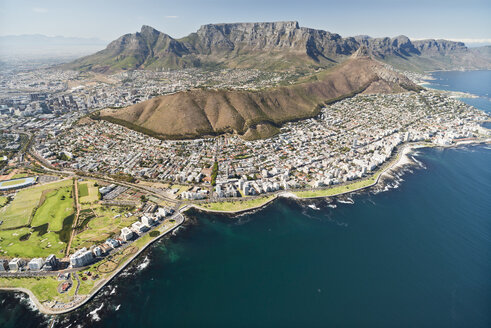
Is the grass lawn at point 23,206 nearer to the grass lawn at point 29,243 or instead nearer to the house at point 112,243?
the grass lawn at point 29,243

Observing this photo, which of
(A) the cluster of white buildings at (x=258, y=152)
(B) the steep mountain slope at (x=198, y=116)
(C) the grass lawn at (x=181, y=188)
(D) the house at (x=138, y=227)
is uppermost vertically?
(B) the steep mountain slope at (x=198, y=116)

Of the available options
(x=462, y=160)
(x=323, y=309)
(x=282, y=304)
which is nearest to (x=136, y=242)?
(x=282, y=304)

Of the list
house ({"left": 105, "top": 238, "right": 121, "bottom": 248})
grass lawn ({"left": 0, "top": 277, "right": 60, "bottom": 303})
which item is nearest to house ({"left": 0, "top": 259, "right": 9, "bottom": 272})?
grass lawn ({"left": 0, "top": 277, "right": 60, "bottom": 303})

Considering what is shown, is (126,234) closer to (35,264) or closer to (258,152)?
(35,264)

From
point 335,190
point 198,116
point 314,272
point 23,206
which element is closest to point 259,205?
point 314,272

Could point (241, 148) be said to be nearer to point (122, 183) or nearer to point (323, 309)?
point (122, 183)

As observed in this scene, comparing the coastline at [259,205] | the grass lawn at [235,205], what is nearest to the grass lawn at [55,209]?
the coastline at [259,205]
